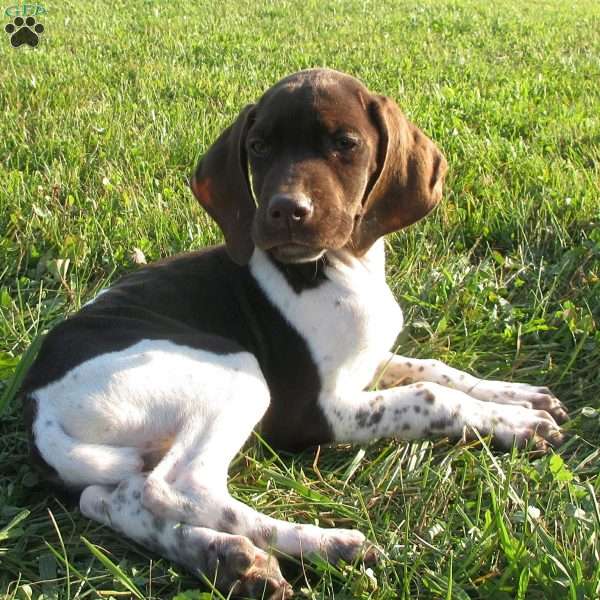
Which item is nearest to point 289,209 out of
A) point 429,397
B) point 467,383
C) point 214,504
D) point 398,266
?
point 429,397

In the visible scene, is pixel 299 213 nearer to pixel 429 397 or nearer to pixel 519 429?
pixel 429 397

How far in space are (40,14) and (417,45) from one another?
211 inches

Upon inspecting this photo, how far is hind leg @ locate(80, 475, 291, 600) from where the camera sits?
2.52 metres

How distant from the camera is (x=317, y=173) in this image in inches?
129

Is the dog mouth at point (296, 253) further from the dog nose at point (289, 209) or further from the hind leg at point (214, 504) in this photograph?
the hind leg at point (214, 504)

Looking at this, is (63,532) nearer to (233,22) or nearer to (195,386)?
(195,386)

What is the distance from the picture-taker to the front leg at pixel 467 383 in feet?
11.7

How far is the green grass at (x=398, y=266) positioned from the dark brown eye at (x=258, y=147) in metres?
1.19

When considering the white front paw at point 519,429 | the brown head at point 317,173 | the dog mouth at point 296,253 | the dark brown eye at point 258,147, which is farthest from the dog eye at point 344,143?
the white front paw at point 519,429

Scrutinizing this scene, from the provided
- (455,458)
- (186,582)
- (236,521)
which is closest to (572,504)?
(455,458)

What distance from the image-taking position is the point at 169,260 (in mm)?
3857

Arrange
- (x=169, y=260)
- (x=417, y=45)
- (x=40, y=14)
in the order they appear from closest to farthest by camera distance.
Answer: (x=169, y=260), (x=417, y=45), (x=40, y=14)

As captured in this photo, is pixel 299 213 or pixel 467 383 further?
pixel 467 383

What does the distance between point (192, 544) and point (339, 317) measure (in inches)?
46.1
